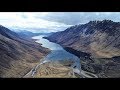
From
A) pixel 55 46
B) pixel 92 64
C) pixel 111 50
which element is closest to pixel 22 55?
pixel 55 46

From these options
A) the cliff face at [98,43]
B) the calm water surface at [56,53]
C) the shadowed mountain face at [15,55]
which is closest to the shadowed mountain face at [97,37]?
the cliff face at [98,43]

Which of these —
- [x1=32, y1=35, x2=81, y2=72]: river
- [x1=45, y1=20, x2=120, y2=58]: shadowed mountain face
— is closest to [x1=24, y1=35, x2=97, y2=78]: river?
[x1=32, y1=35, x2=81, y2=72]: river

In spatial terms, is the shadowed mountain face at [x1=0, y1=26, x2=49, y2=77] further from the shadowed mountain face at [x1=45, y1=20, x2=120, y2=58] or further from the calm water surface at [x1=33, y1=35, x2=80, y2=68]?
the shadowed mountain face at [x1=45, y1=20, x2=120, y2=58]

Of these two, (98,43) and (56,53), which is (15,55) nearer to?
(56,53)

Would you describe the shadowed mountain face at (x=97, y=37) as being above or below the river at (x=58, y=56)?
above

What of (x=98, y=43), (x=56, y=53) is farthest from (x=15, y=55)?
(x=98, y=43)

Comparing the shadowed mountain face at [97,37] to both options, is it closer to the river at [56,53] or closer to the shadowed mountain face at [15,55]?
the river at [56,53]
